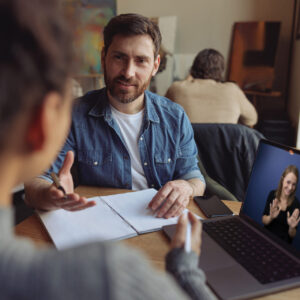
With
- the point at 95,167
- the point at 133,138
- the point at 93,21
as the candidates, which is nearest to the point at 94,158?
the point at 95,167

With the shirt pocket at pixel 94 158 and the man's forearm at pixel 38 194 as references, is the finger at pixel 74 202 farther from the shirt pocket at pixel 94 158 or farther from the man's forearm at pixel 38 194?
the shirt pocket at pixel 94 158

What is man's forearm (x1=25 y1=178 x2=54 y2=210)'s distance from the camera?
94 centimetres

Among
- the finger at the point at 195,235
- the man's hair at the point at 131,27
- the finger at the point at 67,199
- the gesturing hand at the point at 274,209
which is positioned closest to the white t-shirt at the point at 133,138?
the man's hair at the point at 131,27

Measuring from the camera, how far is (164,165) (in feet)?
4.54

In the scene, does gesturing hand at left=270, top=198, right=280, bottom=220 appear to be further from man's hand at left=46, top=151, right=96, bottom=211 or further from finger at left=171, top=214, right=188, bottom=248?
man's hand at left=46, top=151, right=96, bottom=211

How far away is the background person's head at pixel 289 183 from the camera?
0.76 m

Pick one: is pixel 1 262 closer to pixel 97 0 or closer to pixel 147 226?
pixel 147 226

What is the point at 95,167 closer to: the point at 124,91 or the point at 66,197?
the point at 124,91

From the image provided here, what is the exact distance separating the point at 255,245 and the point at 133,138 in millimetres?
734

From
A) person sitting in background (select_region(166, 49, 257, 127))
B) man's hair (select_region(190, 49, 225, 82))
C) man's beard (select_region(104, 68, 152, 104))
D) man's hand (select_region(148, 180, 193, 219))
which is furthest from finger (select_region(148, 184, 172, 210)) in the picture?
man's hair (select_region(190, 49, 225, 82))

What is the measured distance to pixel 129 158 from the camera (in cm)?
134

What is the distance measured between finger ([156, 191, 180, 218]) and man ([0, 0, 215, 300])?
62cm

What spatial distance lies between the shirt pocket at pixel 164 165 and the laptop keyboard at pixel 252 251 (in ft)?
1.65

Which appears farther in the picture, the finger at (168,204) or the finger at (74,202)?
the finger at (168,204)
